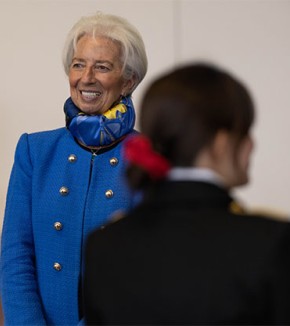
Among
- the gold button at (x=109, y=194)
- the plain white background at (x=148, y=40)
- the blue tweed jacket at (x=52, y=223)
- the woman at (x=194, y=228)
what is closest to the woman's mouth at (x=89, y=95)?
the blue tweed jacket at (x=52, y=223)

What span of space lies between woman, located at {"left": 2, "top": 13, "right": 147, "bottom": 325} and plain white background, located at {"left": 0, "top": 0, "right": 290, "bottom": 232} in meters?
0.89

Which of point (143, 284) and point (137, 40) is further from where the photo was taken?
point (137, 40)

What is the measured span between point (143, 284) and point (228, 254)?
13cm

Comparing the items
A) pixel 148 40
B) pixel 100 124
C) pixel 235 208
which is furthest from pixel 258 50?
pixel 235 208

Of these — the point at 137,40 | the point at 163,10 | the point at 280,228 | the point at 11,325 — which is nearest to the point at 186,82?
the point at 280,228

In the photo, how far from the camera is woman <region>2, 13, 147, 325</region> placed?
1.47 metres

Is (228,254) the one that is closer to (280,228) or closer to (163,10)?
(280,228)

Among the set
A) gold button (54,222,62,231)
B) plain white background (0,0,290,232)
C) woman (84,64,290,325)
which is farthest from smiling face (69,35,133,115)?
plain white background (0,0,290,232)

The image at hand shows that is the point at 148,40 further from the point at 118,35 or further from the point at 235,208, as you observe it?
the point at 235,208

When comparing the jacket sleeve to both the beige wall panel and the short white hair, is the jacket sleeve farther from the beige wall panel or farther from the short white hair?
the beige wall panel

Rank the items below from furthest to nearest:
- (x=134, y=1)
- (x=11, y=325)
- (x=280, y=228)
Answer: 1. (x=134, y=1)
2. (x=11, y=325)
3. (x=280, y=228)

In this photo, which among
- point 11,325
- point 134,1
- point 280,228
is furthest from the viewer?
point 134,1

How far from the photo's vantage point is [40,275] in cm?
150

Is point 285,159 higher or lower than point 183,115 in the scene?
lower
